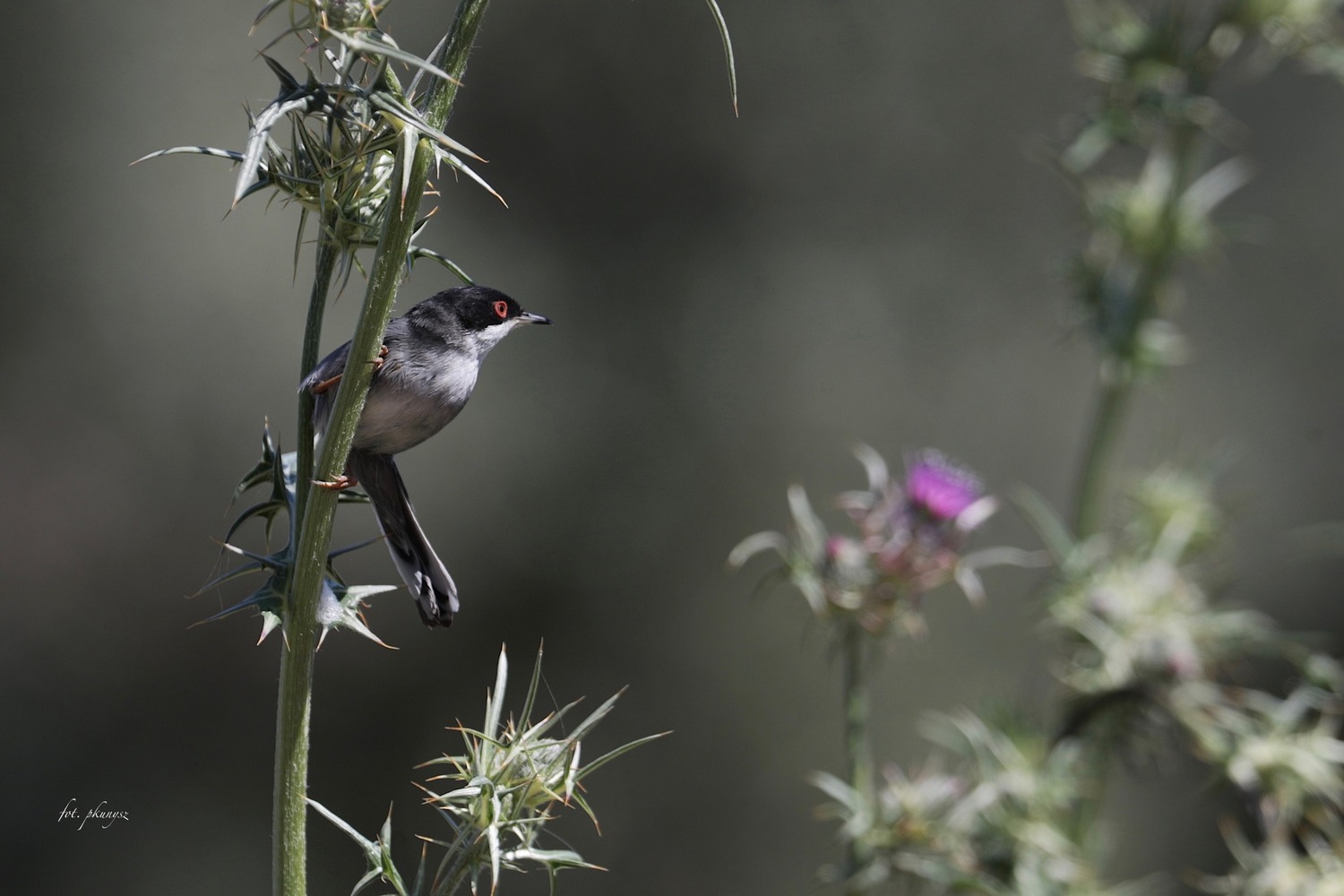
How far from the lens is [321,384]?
44.9 inches

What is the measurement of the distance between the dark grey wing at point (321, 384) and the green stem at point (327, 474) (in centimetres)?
14

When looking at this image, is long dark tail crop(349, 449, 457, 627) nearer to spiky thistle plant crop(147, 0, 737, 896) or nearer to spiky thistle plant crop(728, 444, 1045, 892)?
spiky thistle plant crop(147, 0, 737, 896)

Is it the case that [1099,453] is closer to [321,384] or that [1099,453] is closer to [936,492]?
[936,492]

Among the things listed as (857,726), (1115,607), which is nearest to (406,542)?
(857,726)

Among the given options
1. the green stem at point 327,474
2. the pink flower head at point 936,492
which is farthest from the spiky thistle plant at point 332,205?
the pink flower head at point 936,492

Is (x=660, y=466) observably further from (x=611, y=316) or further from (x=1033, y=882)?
(x=1033, y=882)

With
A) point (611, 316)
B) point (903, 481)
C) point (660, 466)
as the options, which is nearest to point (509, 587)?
point (660, 466)

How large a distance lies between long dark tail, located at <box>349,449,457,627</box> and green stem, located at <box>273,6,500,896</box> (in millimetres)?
273

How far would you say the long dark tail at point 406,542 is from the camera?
1.26m

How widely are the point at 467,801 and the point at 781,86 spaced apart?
4.73 metres

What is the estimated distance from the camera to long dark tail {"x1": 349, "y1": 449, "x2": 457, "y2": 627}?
4.14 ft

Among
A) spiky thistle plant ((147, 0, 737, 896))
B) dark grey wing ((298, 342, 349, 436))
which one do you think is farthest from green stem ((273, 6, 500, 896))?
dark grey wing ((298, 342, 349, 436))

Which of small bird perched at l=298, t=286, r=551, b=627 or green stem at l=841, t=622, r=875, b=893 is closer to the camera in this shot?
small bird perched at l=298, t=286, r=551, b=627

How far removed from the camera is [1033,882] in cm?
196
